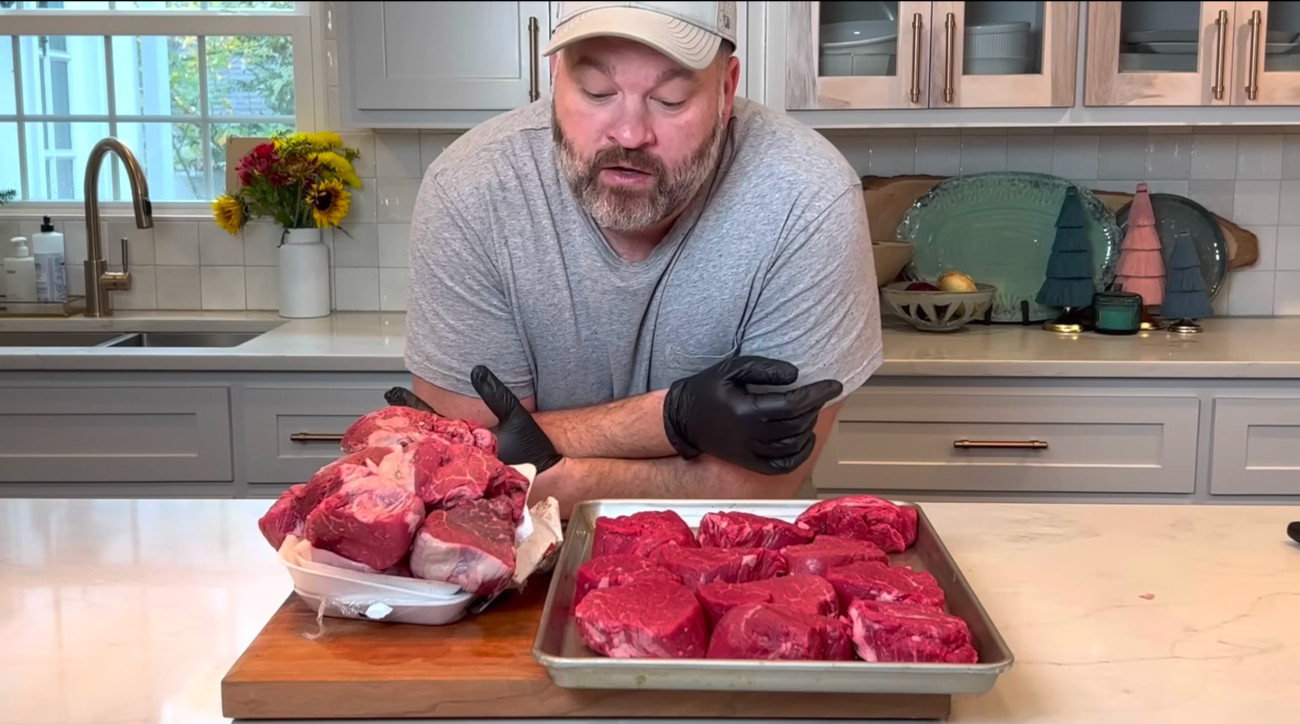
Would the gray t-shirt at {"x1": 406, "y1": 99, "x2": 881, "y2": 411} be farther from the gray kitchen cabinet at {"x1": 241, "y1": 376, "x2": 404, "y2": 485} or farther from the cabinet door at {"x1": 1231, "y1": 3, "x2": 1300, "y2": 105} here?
the cabinet door at {"x1": 1231, "y1": 3, "x2": 1300, "y2": 105}

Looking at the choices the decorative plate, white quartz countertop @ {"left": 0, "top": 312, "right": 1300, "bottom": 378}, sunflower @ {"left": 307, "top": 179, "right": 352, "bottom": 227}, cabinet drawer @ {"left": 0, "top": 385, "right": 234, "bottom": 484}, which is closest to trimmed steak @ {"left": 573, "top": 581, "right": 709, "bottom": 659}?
white quartz countertop @ {"left": 0, "top": 312, "right": 1300, "bottom": 378}

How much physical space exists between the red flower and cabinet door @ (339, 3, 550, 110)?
1.02ft

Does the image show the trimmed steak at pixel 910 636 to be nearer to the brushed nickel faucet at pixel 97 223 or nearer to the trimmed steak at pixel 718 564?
Result: the trimmed steak at pixel 718 564

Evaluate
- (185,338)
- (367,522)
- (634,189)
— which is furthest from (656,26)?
(185,338)

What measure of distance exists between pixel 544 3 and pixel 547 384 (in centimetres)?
122

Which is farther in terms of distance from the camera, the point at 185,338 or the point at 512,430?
the point at 185,338

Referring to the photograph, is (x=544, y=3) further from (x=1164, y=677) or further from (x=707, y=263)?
(x=1164, y=677)

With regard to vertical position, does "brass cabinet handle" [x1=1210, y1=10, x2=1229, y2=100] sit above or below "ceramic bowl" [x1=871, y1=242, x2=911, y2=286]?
above

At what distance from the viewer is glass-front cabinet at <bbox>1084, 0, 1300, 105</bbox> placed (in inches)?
100

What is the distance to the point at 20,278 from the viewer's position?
9.73 ft

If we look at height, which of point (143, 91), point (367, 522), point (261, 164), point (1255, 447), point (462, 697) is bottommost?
point (1255, 447)

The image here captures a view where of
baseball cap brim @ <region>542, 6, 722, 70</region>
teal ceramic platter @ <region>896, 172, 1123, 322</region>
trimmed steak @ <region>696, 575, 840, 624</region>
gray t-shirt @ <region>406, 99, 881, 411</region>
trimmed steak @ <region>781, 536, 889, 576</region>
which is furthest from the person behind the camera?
teal ceramic platter @ <region>896, 172, 1123, 322</region>

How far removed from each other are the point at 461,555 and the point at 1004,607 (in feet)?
1.64

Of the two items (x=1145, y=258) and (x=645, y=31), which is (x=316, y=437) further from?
(x=1145, y=258)
